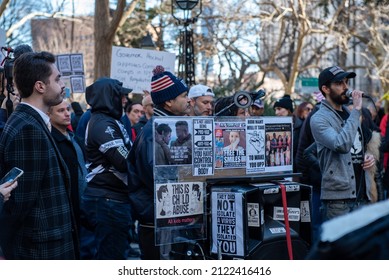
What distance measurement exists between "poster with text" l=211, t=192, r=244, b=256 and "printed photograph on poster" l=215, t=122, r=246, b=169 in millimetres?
227

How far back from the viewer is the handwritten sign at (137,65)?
11195mm

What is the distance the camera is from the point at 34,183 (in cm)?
404

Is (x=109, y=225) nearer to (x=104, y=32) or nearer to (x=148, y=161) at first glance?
(x=148, y=161)

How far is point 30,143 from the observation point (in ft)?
13.3

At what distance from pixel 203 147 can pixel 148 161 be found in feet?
1.35

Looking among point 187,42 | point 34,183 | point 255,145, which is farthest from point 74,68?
point 34,183

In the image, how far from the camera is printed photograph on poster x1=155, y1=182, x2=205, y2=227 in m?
4.41

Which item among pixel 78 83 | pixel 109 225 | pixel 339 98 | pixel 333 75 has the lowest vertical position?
pixel 109 225

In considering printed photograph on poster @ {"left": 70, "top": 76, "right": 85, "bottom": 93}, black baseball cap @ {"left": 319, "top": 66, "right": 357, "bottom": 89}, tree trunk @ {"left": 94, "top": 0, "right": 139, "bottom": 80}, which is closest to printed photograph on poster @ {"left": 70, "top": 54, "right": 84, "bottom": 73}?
printed photograph on poster @ {"left": 70, "top": 76, "right": 85, "bottom": 93}

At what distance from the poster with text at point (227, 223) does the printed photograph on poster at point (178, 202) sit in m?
0.11

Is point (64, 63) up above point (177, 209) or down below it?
above

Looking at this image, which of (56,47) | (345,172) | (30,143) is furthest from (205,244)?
(56,47)

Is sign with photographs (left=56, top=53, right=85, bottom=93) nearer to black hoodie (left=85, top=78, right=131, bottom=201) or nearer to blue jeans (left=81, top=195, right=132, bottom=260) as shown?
black hoodie (left=85, top=78, right=131, bottom=201)

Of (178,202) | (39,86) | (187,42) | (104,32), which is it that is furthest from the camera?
(104,32)
